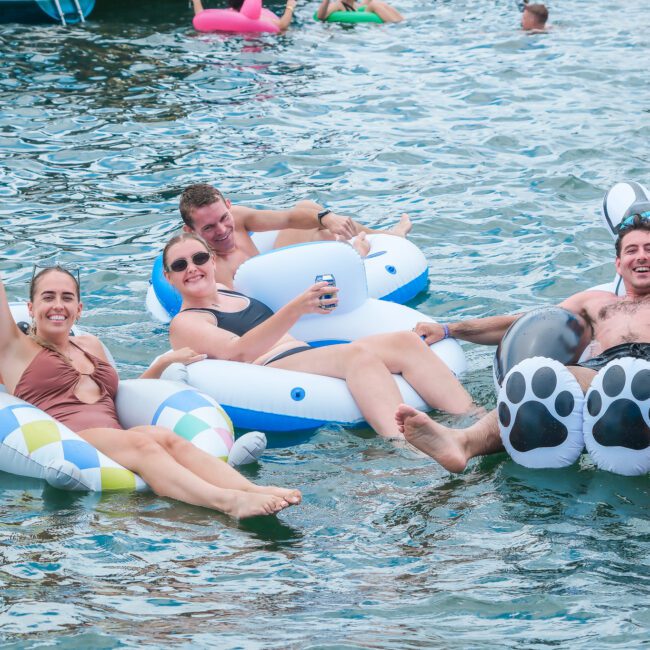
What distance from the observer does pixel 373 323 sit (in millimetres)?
6473

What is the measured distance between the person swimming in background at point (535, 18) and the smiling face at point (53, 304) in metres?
12.3

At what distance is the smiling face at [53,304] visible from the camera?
5297 mm

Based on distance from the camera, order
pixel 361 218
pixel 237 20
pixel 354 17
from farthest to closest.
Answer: pixel 354 17 < pixel 237 20 < pixel 361 218

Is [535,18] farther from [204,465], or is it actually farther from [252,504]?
[252,504]

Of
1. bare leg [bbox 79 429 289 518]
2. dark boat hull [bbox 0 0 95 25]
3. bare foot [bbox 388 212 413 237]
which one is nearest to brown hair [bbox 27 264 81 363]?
bare leg [bbox 79 429 289 518]

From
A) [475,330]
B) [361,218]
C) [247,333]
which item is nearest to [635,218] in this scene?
[475,330]

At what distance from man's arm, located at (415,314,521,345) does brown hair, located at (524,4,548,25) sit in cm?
1095

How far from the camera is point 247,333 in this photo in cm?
581

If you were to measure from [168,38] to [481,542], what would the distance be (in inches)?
506

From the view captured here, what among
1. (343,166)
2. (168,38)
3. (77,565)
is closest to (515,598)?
(77,565)

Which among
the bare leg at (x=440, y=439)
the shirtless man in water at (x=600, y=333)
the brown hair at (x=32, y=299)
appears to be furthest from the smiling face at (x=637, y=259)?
the brown hair at (x=32, y=299)

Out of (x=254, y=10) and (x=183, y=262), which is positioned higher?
(x=254, y=10)

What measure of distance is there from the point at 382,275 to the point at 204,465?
9.55 ft

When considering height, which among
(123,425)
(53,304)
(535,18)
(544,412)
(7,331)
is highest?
(535,18)
